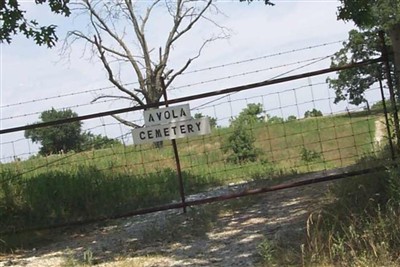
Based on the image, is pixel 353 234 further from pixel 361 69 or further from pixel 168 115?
pixel 361 69

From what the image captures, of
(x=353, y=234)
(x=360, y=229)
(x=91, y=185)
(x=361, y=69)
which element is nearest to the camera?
(x=353, y=234)

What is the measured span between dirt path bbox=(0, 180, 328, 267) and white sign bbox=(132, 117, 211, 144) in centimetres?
107

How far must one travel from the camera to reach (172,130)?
710 centimetres

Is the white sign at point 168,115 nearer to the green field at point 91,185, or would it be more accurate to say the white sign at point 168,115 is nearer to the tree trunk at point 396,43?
the green field at point 91,185

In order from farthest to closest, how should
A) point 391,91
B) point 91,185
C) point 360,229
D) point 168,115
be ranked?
point 91,185
point 168,115
point 391,91
point 360,229

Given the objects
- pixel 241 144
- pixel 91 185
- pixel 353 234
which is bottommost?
pixel 353 234

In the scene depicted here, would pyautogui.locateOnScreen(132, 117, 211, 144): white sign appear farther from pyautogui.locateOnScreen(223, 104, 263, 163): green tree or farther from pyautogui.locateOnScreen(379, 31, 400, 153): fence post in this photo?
pyautogui.locateOnScreen(223, 104, 263, 163): green tree

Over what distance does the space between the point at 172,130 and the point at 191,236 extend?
1.42 meters

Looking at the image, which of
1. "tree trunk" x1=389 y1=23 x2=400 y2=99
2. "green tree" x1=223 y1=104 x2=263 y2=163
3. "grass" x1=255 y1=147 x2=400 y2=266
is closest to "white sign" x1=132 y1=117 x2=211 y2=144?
"grass" x1=255 y1=147 x2=400 y2=266

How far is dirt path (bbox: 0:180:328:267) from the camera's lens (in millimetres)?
5638

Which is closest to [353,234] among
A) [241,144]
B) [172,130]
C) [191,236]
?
[191,236]

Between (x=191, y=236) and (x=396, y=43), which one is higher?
(x=396, y=43)

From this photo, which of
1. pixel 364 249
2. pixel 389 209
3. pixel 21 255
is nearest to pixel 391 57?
pixel 389 209

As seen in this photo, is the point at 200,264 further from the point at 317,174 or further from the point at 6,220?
the point at 317,174
